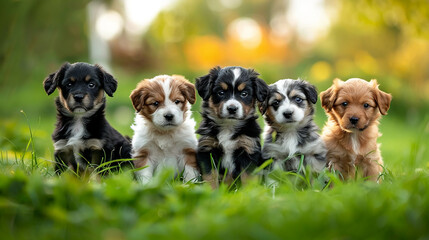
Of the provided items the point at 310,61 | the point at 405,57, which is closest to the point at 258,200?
the point at 405,57

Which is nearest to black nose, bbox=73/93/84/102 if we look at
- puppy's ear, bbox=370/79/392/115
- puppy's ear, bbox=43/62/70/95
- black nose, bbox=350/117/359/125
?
puppy's ear, bbox=43/62/70/95

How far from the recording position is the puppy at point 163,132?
5645 mm

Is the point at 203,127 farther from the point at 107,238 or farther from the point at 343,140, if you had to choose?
the point at 107,238

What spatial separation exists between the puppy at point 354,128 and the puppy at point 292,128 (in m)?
0.26

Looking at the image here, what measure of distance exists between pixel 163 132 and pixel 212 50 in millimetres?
36992

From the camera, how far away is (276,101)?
18.7 feet

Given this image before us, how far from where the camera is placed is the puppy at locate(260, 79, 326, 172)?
219 inches

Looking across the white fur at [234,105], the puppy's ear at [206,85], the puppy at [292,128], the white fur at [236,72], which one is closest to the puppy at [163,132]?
the puppy's ear at [206,85]

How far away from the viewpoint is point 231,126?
5711 mm

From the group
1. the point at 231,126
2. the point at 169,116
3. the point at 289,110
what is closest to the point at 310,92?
the point at 289,110

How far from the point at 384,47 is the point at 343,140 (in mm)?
29775

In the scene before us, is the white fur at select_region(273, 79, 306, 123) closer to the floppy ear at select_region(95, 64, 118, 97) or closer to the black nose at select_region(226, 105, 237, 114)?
the black nose at select_region(226, 105, 237, 114)

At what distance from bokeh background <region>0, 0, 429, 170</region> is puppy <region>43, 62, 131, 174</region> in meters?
0.48

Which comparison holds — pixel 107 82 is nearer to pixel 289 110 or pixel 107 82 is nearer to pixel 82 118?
pixel 82 118
